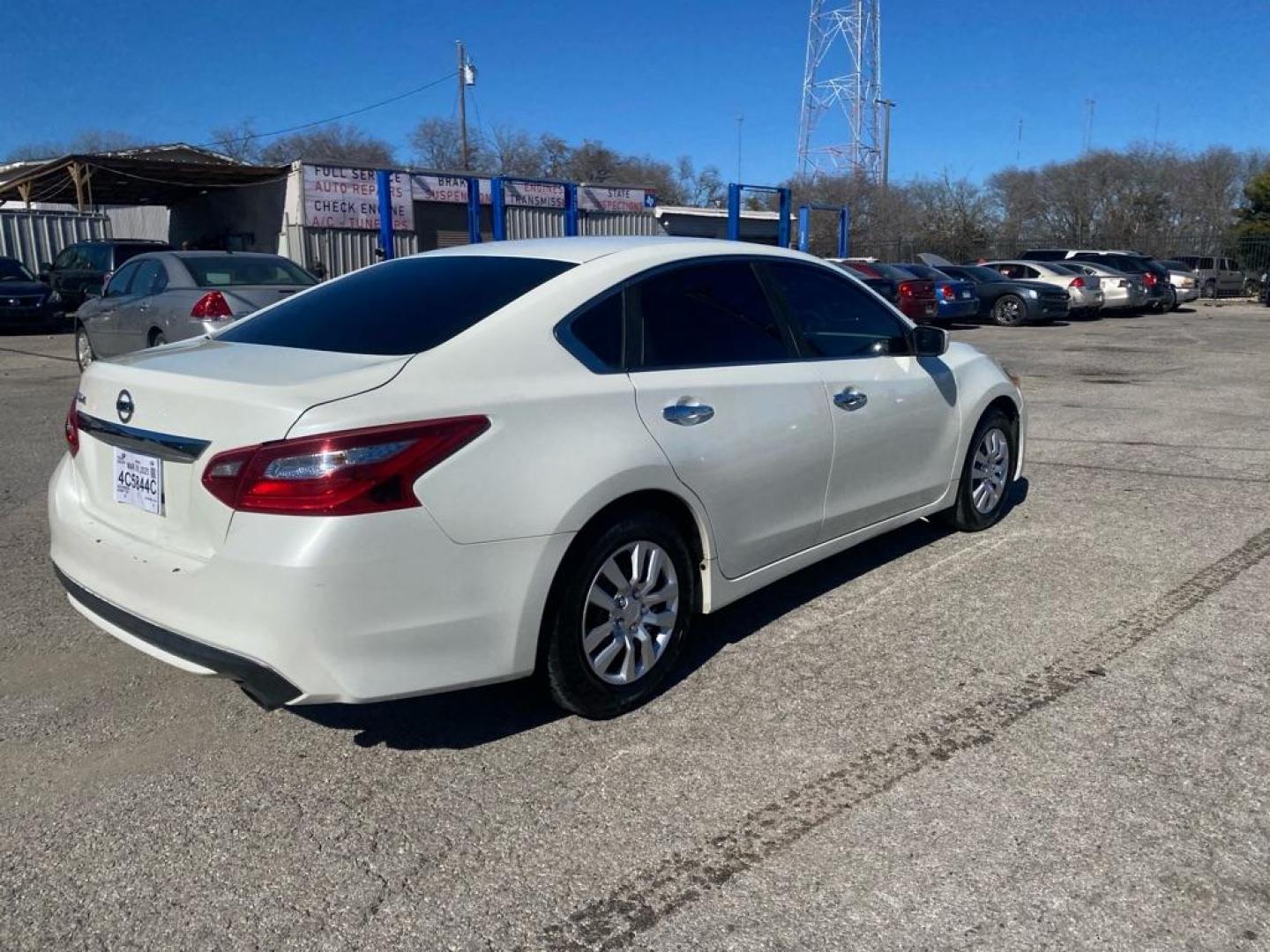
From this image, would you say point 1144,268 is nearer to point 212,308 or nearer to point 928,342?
point 212,308

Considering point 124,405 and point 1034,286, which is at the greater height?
point 1034,286

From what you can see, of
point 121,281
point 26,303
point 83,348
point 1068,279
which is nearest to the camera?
point 121,281

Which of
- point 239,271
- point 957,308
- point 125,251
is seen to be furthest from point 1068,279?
point 125,251

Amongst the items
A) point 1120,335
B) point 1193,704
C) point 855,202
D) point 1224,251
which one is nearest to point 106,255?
point 1120,335

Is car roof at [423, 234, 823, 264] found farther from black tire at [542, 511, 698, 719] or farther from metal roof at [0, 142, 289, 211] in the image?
metal roof at [0, 142, 289, 211]

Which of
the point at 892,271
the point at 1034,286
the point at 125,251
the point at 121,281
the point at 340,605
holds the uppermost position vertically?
the point at 125,251

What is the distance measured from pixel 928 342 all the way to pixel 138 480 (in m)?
3.43

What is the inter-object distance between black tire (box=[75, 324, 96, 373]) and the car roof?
1019 centimetres

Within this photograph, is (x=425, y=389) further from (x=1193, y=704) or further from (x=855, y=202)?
(x=855, y=202)

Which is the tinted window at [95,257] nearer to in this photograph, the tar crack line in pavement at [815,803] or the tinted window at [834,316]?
the tinted window at [834,316]

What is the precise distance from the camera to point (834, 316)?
15.5ft

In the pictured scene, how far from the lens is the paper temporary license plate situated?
3.08m

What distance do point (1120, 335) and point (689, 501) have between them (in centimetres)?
1926

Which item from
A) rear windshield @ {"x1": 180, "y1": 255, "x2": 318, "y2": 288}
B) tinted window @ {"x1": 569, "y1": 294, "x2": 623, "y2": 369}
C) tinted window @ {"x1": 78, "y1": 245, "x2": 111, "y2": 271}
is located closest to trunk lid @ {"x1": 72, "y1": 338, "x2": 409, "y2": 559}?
tinted window @ {"x1": 569, "y1": 294, "x2": 623, "y2": 369}
